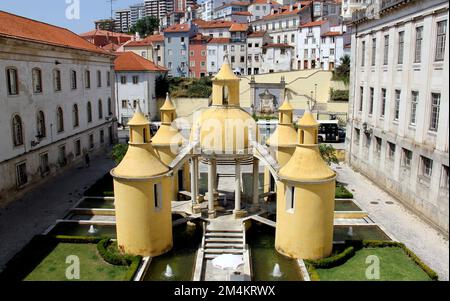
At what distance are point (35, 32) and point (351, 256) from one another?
28328mm

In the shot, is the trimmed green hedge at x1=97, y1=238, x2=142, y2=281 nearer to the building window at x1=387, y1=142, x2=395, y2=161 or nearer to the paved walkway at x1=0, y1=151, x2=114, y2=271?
the paved walkway at x1=0, y1=151, x2=114, y2=271

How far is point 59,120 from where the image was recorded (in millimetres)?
35000

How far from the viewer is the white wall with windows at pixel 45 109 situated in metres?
26.8

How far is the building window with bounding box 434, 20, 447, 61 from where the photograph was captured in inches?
861

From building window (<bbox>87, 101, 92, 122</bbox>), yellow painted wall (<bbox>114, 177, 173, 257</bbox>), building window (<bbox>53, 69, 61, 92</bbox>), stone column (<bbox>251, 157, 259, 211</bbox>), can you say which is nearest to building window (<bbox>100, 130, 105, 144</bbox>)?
building window (<bbox>87, 101, 92, 122</bbox>)

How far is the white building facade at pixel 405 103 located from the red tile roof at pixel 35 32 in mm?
24670

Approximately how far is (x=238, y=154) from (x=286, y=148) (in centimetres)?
416

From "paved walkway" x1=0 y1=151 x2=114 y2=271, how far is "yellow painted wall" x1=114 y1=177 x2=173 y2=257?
5.35m

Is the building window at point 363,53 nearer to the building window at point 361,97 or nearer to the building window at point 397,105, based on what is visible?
the building window at point 361,97

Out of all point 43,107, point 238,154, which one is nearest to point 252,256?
point 238,154

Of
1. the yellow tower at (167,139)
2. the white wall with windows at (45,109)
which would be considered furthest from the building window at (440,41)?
the white wall with windows at (45,109)

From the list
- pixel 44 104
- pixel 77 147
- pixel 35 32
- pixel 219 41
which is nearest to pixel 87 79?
pixel 77 147
